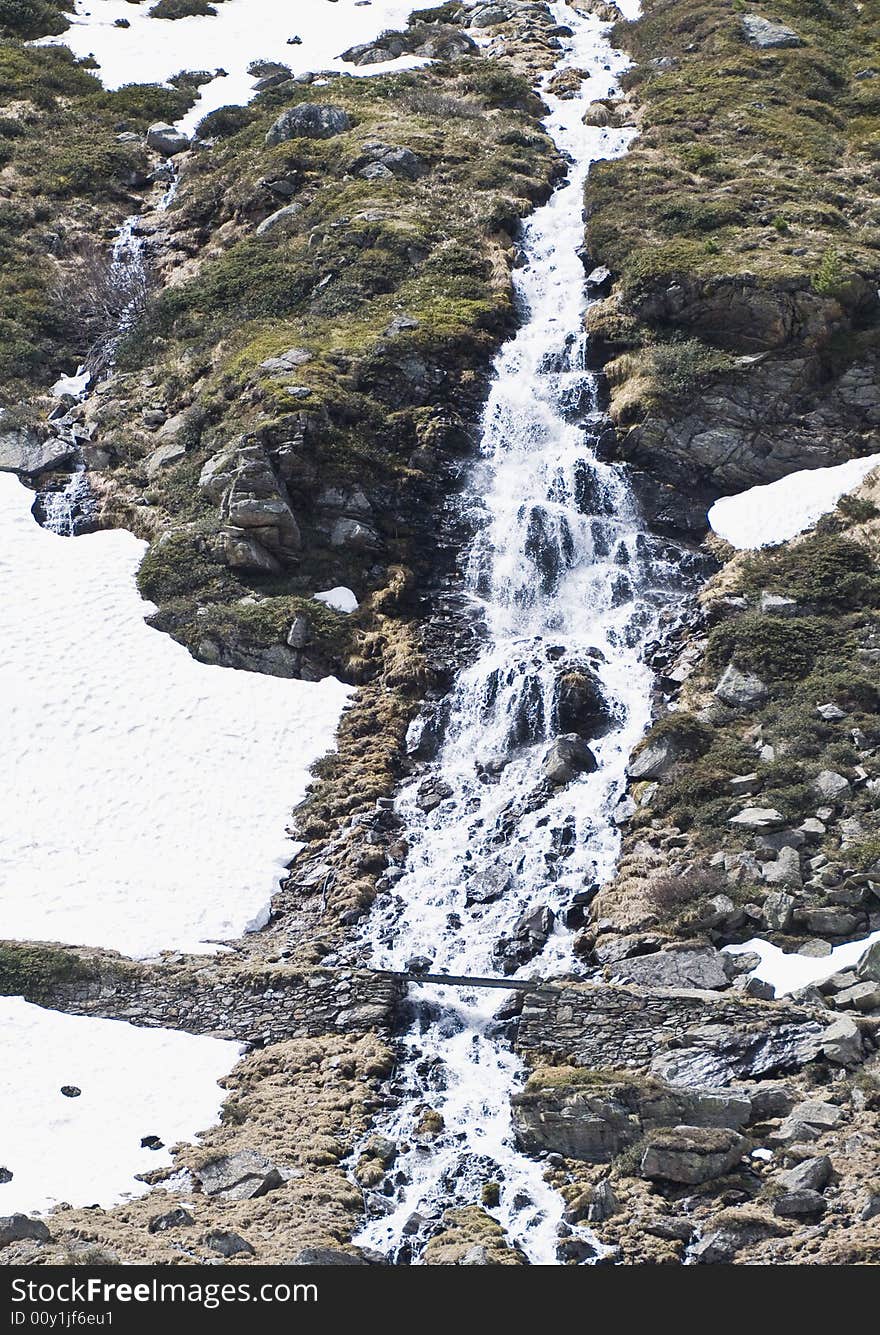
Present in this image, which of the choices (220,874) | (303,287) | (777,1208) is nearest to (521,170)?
(303,287)

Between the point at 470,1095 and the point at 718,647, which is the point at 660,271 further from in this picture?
the point at 470,1095

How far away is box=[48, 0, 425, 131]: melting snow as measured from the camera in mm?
67062

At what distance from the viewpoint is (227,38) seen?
7231 centimetres

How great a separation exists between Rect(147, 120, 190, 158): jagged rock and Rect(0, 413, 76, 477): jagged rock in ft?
69.1

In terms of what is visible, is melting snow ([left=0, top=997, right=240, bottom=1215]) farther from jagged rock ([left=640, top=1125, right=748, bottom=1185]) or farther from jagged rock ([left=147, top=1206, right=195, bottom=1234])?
jagged rock ([left=640, top=1125, right=748, bottom=1185])

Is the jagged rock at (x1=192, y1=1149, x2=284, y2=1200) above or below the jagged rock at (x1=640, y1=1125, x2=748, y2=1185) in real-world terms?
below

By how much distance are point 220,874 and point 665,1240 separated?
14.3 m

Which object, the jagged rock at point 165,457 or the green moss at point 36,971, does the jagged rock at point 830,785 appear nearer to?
the green moss at point 36,971

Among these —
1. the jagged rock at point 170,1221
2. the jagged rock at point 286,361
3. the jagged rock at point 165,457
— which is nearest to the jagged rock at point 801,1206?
the jagged rock at point 170,1221

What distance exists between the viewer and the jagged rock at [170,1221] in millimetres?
A: 19356

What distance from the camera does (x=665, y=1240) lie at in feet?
61.5

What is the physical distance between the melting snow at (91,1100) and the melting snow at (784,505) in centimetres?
2041

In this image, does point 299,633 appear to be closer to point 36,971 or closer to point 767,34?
point 36,971

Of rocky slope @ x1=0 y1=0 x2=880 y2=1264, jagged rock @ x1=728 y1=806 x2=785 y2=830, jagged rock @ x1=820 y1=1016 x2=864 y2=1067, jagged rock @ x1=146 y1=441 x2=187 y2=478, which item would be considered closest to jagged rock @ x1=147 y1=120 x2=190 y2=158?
rocky slope @ x1=0 y1=0 x2=880 y2=1264
